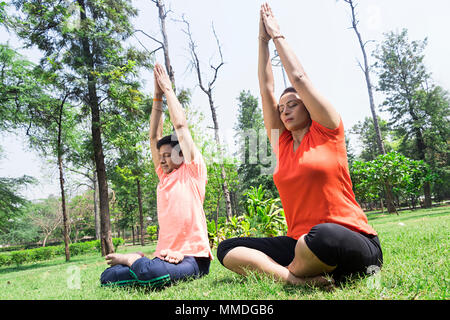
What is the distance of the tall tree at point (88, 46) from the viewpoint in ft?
34.8

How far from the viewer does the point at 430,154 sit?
2466 centimetres

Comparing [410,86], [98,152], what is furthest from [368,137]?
[98,152]

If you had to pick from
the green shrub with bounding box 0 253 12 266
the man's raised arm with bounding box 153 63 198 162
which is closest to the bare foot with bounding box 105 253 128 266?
the man's raised arm with bounding box 153 63 198 162

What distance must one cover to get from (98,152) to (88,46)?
14.5ft

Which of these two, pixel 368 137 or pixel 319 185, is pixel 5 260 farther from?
pixel 368 137

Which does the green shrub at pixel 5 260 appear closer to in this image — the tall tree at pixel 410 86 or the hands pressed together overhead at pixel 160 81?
the hands pressed together overhead at pixel 160 81

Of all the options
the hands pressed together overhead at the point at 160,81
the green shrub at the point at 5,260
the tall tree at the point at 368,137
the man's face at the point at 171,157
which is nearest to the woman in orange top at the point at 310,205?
the man's face at the point at 171,157

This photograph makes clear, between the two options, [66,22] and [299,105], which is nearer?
[299,105]

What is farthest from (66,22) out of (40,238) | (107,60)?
(40,238)

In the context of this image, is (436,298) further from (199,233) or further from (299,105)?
(199,233)

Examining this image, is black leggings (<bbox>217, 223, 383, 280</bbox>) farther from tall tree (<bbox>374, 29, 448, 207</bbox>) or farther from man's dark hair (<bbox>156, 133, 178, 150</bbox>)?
Result: tall tree (<bbox>374, 29, 448, 207</bbox>)
